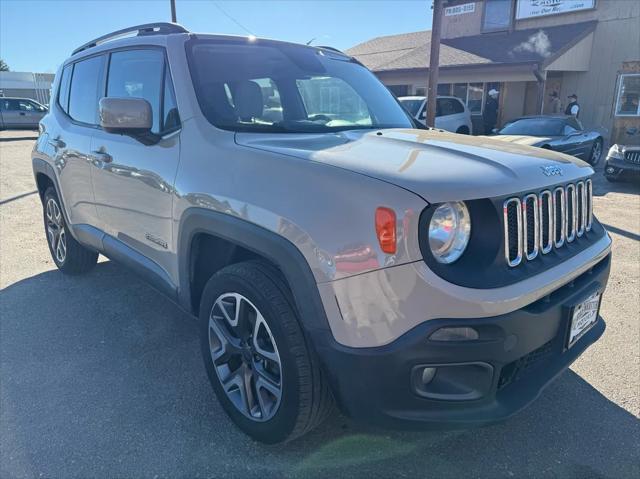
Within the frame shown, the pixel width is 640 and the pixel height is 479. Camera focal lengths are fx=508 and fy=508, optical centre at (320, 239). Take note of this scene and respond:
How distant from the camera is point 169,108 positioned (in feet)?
Answer: 9.54

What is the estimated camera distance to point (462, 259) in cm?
196

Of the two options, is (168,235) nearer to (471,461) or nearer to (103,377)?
(103,377)

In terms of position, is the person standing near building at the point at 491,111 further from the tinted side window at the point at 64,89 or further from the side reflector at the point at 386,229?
the side reflector at the point at 386,229

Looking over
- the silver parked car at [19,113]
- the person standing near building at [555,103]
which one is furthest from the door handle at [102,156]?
the silver parked car at [19,113]

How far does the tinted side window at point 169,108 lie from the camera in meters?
2.84

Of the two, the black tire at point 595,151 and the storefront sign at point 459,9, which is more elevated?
the storefront sign at point 459,9

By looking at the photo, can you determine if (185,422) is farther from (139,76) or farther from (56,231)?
(56,231)

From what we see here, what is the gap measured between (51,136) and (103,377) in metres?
2.41

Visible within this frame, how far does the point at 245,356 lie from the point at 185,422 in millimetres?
571

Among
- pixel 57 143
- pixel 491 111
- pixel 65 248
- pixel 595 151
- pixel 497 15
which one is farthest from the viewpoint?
pixel 497 15

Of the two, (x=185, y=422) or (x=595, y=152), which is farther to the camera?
(x=595, y=152)

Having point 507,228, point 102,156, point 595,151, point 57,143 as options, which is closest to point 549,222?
point 507,228

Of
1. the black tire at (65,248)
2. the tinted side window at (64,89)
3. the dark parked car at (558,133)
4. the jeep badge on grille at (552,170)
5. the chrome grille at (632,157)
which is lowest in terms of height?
the black tire at (65,248)

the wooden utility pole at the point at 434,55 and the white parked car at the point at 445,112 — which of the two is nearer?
the wooden utility pole at the point at 434,55
